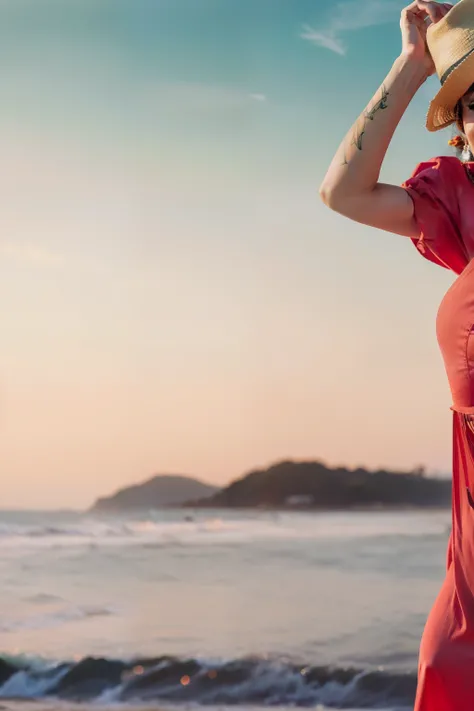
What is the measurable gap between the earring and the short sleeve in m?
0.02

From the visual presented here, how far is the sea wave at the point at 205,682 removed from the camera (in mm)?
3785

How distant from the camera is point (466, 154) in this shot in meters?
1.62

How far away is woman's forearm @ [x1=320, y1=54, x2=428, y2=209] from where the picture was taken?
153 centimetres

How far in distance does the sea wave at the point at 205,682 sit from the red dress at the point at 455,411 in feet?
7.89

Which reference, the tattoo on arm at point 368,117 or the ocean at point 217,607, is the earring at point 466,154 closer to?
the tattoo on arm at point 368,117

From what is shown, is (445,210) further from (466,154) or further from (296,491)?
(296,491)

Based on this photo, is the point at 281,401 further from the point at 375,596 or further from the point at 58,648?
the point at 58,648

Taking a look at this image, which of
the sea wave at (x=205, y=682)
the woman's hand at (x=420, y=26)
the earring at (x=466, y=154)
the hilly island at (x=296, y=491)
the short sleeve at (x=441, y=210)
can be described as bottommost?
the sea wave at (x=205, y=682)

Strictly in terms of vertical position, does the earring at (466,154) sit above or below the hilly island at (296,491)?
above

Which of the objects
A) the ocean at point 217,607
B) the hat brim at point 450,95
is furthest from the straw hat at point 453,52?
the ocean at point 217,607

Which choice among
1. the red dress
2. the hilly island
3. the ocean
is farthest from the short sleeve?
the hilly island

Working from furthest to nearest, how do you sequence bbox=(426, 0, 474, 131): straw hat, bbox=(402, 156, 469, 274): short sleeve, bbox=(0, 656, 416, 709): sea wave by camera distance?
bbox=(0, 656, 416, 709): sea wave, bbox=(402, 156, 469, 274): short sleeve, bbox=(426, 0, 474, 131): straw hat

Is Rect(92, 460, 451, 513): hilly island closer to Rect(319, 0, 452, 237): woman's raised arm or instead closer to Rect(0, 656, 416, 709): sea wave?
Rect(0, 656, 416, 709): sea wave

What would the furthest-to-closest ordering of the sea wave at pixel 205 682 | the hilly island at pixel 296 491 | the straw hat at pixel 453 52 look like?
the hilly island at pixel 296 491 < the sea wave at pixel 205 682 < the straw hat at pixel 453 52
